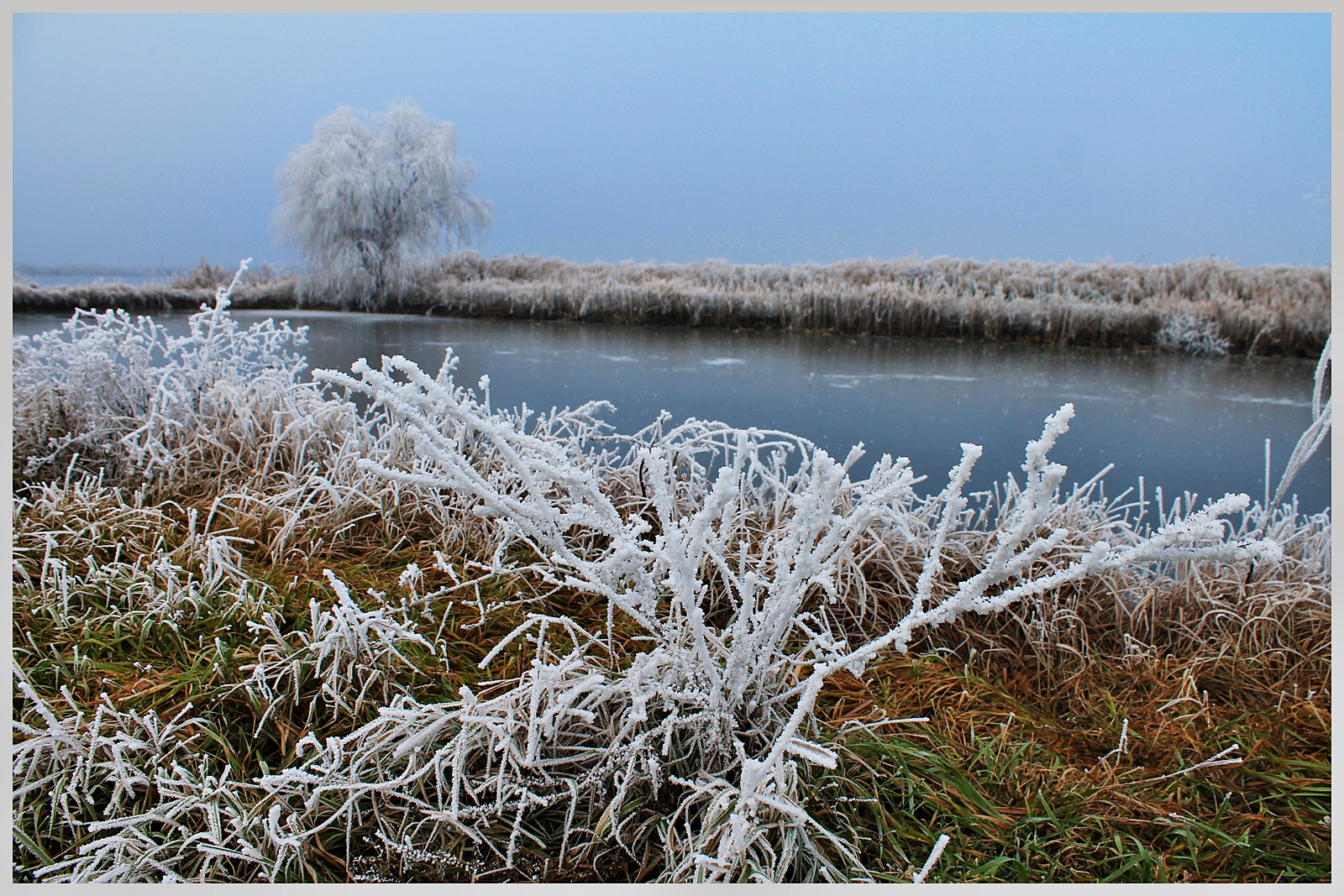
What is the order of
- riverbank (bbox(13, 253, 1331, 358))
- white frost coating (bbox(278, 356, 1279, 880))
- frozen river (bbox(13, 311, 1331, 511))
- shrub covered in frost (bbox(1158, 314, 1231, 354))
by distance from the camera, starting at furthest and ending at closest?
riverbank (bbox(13, 253, 1331, 358)), shrub covered in frost (bbox(1158, 314, 1231, 354)), frozen river (bbox(13, 311, 1331, 511)), white frost coating (bbox(278, 356, 1279, 880))

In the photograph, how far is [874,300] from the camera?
148 inches

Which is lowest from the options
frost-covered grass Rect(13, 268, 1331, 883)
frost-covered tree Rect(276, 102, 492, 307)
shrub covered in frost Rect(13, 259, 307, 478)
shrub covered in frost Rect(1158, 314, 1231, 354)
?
frost-covered grass Rect(13, 268, 1331, 883)

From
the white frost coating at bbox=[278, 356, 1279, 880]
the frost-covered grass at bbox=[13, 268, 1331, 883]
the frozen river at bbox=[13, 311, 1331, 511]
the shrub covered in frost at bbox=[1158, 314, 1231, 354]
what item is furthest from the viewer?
the shrub covered in frost at bbox=[1158, 314, 1231, 354]

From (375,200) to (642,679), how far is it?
140 inches

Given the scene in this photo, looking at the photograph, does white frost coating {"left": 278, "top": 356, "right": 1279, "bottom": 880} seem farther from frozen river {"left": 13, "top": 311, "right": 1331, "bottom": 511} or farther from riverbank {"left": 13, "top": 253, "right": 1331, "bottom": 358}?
riverbank {"left": 13, "top": 253, "right": 1331, "bottom": 358}

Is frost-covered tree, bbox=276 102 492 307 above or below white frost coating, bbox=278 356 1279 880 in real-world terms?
above

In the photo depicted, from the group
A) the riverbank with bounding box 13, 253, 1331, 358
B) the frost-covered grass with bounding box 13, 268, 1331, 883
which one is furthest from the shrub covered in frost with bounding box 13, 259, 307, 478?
the riverbank with bounding box 13, 253, 1331, 358

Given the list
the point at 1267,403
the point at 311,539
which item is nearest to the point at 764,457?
the point at 311,539

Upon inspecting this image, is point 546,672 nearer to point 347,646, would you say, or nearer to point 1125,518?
point 347,646

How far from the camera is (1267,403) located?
2848 mm

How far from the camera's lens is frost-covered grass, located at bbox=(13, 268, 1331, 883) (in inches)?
40.4

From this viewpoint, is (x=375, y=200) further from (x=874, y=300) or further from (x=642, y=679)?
(x=642, y=679)

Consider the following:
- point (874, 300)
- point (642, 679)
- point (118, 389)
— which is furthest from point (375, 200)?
point (642, 679)

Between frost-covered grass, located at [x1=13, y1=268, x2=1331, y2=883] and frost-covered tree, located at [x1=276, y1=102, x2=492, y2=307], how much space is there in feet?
6.77
